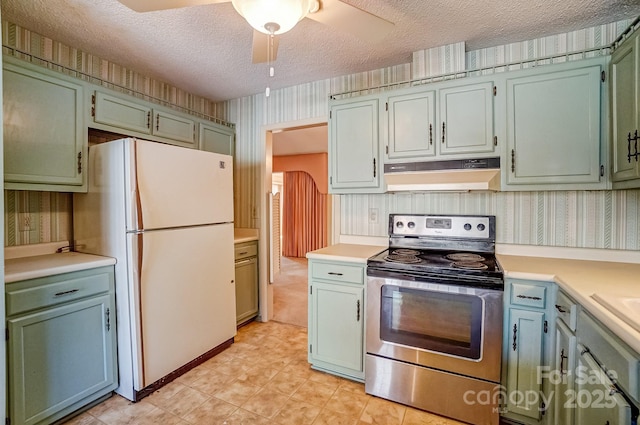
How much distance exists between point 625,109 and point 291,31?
2032mm

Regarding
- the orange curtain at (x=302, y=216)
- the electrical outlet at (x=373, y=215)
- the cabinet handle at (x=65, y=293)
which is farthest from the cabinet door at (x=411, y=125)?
the orange curtain at (x=302, y=216)

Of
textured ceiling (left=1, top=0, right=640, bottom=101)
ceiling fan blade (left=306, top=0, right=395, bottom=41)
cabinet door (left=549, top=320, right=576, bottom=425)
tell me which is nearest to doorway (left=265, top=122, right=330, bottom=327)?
textured ceiling (left=1, top=0, right=640, bottom=101)

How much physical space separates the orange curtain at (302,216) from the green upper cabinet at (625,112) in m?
5.55

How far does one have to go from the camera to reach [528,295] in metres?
1.61

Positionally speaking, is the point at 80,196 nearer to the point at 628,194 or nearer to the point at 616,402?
the point at 616,402

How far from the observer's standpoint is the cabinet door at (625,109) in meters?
1.47

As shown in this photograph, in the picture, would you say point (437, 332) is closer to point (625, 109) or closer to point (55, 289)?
point (625, 109)

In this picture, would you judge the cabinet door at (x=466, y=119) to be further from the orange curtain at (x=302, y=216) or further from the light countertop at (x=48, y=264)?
the orange curtain at (x=302, y=216)

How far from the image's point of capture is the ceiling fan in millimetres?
1159

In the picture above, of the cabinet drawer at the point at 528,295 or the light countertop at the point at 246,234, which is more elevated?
the light countertop at the point at 246,234

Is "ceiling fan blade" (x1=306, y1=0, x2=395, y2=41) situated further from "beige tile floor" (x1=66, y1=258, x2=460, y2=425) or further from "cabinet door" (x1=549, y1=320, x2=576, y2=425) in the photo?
"beige tile floor" (x1=66, y1=258, x2=460, y2=425)

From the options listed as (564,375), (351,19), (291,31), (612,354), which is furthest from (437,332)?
(291,31)

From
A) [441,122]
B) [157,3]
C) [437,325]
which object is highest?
[157,3]

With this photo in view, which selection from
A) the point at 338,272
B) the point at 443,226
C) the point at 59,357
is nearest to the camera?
the point at 59,357
